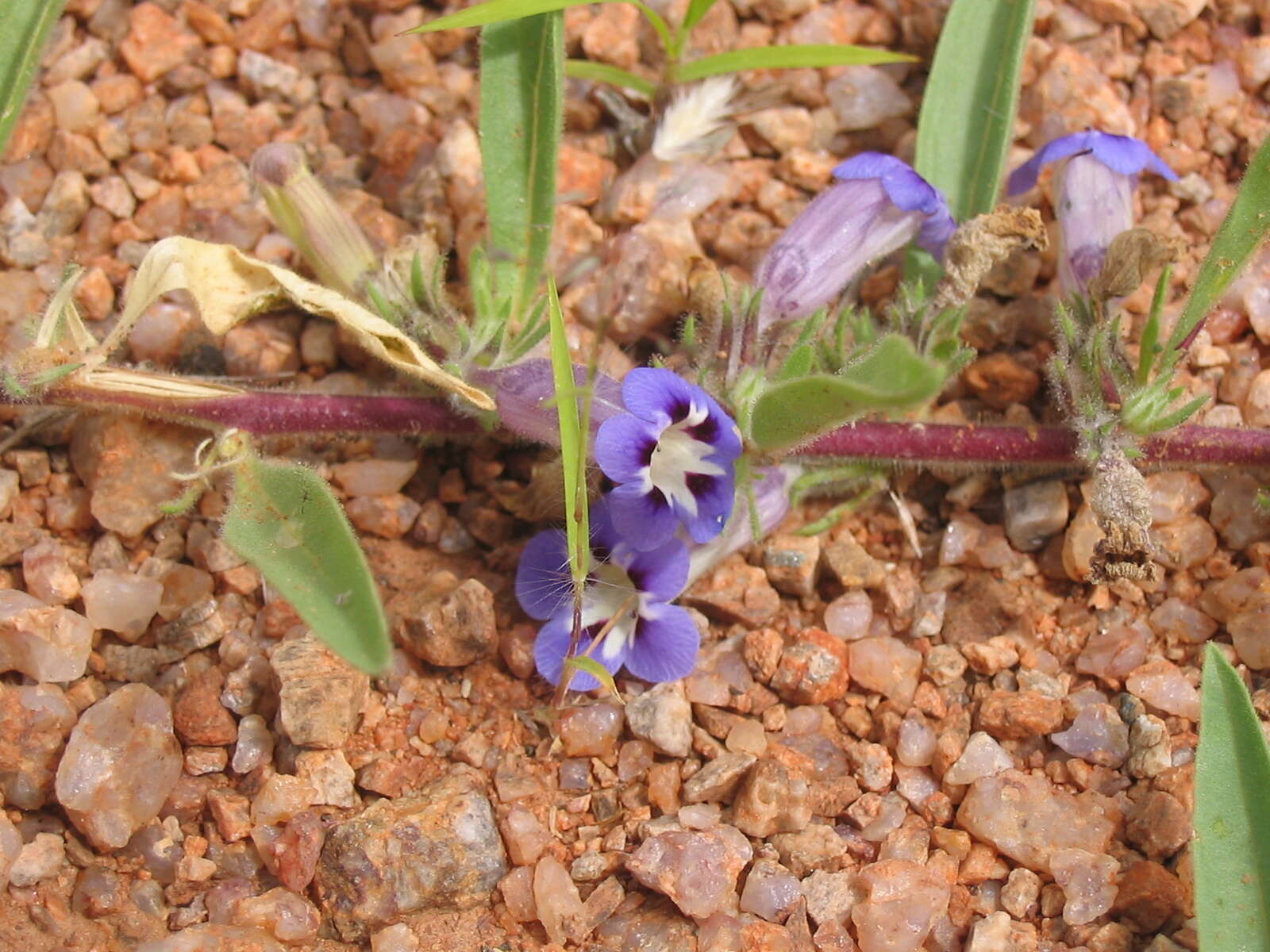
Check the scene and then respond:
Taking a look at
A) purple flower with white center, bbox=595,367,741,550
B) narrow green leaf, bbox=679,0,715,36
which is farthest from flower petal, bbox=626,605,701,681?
narrow green leaf, bbox=679,0,715,36

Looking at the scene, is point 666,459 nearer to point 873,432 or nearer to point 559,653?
point 559,653

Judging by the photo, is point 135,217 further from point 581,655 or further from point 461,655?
point 581,655

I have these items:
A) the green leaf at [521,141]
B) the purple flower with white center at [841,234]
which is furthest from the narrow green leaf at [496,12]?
the purple flower with white center at [841,234]

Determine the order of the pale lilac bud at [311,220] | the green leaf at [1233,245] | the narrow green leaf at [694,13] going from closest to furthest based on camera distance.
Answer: the green leaf at [1233,245] → the pale lilac bud at [311,220] → the narrow green leaf at [694,13]

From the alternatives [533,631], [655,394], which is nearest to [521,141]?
[655,394]

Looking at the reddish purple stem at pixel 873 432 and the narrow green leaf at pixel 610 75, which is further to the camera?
the narrow green leaf at pixel 610 75

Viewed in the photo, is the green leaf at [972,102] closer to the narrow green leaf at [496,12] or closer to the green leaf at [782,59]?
the green leaf at [782,59]

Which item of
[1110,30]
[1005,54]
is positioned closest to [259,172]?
[1005,54]
